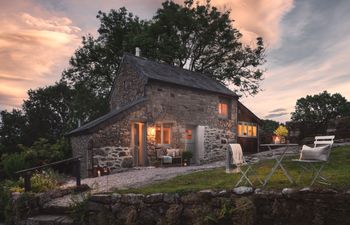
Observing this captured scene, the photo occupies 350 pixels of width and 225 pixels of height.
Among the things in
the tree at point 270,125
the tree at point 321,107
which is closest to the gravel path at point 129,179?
the tree at point 321,107

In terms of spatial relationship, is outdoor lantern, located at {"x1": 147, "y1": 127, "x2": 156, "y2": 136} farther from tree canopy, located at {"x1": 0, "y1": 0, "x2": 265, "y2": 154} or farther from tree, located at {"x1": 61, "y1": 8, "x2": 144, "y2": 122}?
tree, located at {"x1": 61, "y1": 8, "x2": 144, "y2": 122}

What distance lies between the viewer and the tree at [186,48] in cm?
2808

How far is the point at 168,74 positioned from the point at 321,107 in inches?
1222

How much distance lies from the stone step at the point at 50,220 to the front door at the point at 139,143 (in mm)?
8154

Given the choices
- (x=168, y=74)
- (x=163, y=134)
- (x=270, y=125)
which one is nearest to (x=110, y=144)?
(x=163, y=134)

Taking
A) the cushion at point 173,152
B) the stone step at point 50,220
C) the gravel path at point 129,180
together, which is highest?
the cushion at point 173,152

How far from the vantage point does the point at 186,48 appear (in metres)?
27.5

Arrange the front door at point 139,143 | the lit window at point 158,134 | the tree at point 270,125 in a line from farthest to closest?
the tree at point 270,125 → the lit window at point 158,134 → the front door at point 139,143

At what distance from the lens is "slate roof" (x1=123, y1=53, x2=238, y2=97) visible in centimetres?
1694

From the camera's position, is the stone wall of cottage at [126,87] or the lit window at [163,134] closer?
the lit window at [163,134]

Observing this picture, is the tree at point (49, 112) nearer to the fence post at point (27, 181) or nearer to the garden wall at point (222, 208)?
the fence post at point (27, 181)

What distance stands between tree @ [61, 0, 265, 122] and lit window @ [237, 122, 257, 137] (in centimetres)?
579

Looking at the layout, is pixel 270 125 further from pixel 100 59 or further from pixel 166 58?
pixel 100 59

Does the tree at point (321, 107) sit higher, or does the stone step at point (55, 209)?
the tree at point (321, 107)
